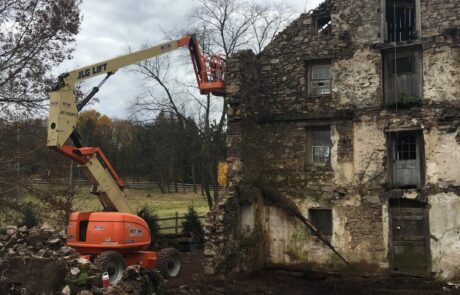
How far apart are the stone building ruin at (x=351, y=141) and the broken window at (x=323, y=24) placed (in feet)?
0.14

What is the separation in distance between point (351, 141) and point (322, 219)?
2.65 metres

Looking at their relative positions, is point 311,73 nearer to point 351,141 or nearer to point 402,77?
point 351,141

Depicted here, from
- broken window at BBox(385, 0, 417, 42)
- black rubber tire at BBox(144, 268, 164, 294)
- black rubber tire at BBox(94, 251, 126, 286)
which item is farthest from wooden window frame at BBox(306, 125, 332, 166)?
black rubber tire at BBox(94, 251, 126, 286)

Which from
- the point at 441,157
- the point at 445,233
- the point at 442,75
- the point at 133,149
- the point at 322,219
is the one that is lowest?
the point at 445,233

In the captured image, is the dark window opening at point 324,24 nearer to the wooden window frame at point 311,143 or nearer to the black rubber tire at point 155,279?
the wooden window frame at point 311,143

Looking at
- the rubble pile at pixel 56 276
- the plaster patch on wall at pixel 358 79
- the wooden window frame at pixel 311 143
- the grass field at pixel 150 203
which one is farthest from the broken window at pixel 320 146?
the grass field at pixel 150 203

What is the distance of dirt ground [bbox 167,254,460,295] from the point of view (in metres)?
12.9

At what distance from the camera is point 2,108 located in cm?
1653

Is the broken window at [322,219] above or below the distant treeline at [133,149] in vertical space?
below

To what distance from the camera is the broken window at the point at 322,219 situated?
1558 cm

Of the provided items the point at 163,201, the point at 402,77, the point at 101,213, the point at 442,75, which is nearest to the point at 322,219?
the point at 402,77

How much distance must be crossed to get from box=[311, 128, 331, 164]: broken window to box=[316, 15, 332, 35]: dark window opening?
129 inches

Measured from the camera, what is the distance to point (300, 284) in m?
14.5

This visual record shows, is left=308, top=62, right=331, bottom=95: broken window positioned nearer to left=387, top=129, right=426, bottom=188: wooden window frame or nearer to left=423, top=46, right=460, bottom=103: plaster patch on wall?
left=387, top=129, right=426, bottom=188: wooden window frame
